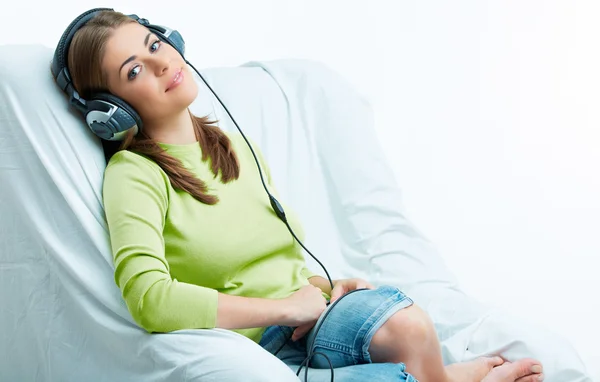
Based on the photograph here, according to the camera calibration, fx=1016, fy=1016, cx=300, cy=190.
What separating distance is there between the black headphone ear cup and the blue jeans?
1.74 ft

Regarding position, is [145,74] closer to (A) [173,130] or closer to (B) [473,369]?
(A) [173,130]

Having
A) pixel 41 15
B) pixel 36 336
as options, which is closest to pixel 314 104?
pixel 41 15

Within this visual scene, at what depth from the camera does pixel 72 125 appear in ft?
6.68

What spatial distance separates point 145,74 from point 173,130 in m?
0.14

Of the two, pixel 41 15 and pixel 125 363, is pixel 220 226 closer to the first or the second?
pixel 125 363

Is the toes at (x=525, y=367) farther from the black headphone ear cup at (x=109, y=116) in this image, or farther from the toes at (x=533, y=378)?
the black headphone ear cup at (x=109, y=116)

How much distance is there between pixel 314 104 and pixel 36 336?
3.53 ft

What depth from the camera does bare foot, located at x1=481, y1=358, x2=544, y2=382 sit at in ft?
6.97

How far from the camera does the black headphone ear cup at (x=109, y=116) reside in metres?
1.95

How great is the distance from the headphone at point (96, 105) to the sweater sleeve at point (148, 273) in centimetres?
14

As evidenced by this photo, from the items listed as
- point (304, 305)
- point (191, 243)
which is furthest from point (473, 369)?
point (191, 243)

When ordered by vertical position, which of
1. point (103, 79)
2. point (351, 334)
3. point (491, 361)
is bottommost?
point (491, 361)

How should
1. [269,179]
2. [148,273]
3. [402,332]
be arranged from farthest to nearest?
[269,179] → [402,332] → [148,273]

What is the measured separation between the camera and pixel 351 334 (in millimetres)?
1899
